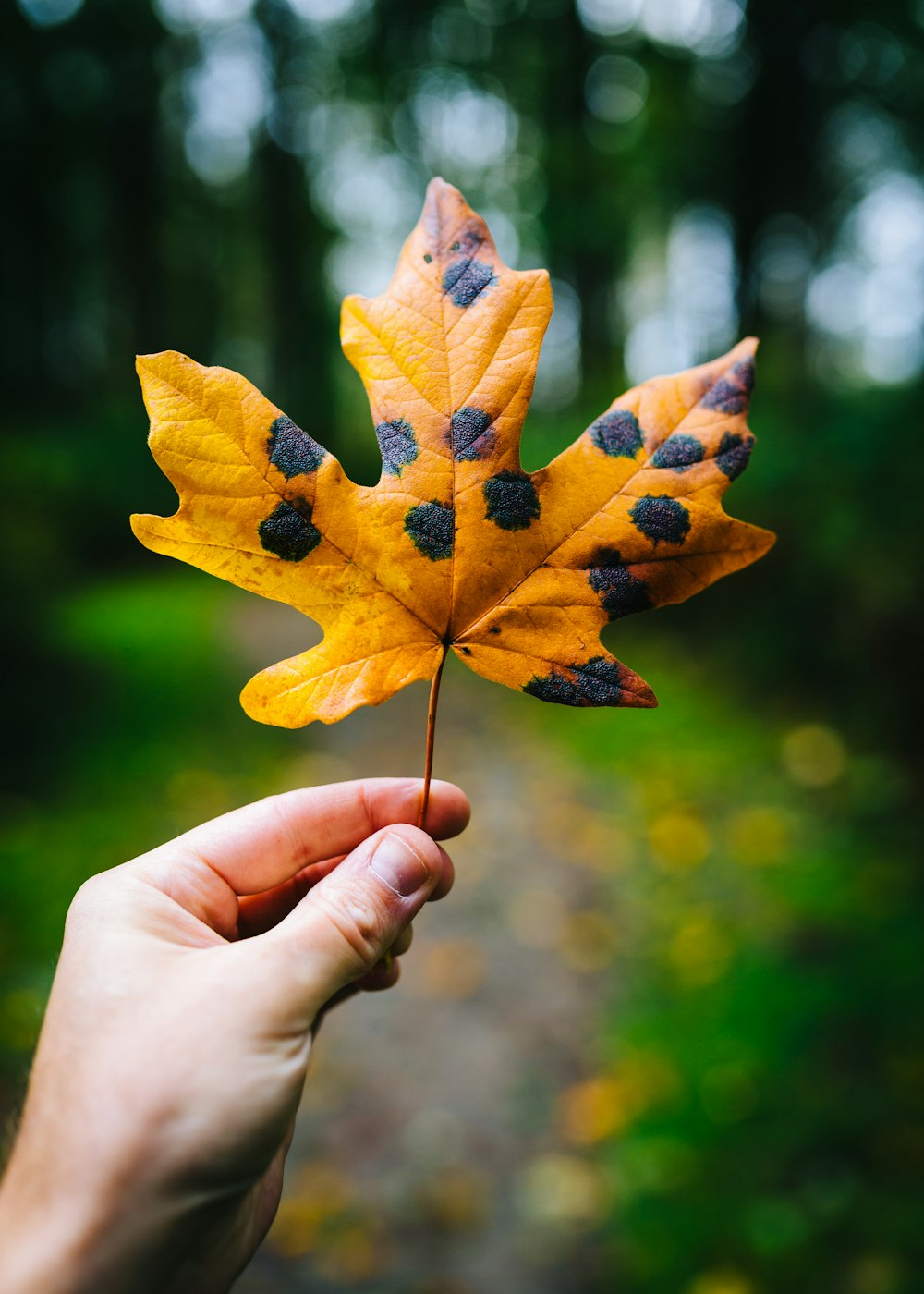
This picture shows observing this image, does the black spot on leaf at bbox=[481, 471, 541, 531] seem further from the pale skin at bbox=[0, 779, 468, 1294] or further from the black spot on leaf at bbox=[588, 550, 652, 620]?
the pale skin at bbox=[0, 779, 468, 1294]

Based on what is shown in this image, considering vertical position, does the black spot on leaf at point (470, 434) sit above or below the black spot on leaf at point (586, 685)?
above

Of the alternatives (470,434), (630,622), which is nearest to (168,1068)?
(470,434)

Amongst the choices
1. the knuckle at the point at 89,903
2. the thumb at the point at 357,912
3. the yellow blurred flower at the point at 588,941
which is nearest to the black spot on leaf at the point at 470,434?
the thumb at the point at 357,912

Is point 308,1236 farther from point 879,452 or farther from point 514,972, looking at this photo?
point 879,452

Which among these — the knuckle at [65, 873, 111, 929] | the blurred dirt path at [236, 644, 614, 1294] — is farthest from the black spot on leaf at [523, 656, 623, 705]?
the blurred dirt path at [236, 644, 614, 1294]

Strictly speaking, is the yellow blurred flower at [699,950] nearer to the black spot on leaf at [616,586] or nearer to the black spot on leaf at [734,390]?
the black spot on leaf at [616,586]

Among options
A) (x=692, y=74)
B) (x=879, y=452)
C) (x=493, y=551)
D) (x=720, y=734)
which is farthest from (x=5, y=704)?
(x=692, y=74)
